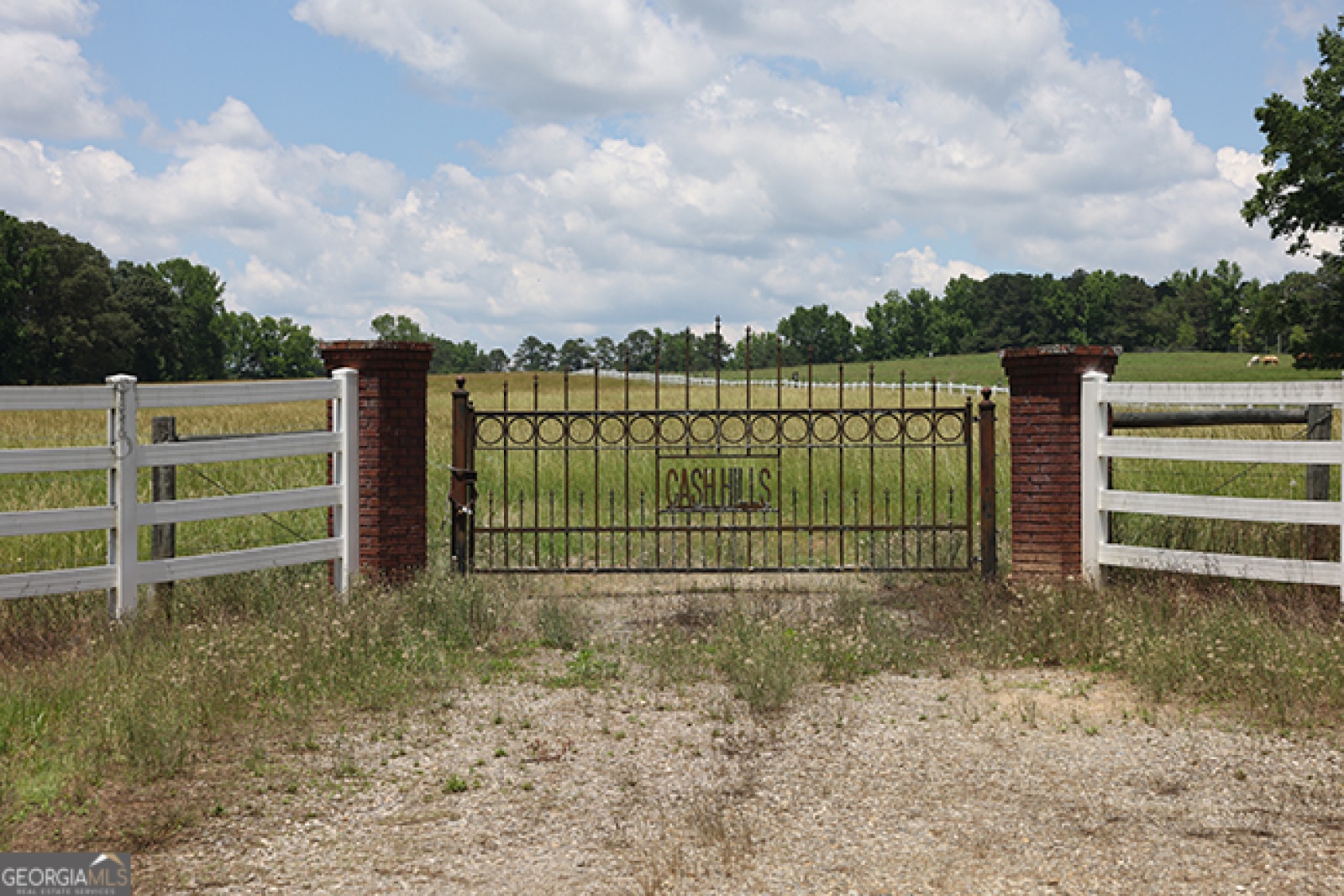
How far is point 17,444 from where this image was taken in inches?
814

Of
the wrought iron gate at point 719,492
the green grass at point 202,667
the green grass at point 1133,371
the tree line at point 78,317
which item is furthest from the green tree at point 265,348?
the green grass at point 202,667

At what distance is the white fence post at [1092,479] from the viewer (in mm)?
9297

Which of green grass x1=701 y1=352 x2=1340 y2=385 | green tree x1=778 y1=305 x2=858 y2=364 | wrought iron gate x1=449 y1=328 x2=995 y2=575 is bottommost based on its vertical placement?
wrought iron gate x1=449 y1=328 x2=995 y2=575

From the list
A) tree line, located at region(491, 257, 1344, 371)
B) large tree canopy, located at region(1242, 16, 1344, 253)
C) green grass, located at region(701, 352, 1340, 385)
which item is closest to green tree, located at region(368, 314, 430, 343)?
tree line, located at region(491, 257, 1344, 371)

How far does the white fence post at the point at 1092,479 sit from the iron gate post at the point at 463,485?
5656 millimetres

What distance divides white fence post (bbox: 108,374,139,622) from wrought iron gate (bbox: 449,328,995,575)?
9.21ft

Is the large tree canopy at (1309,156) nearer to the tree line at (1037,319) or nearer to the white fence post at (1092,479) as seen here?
the white fence post at (1092,479)

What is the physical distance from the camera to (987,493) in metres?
10.0

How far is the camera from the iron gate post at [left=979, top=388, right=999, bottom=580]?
1000cm

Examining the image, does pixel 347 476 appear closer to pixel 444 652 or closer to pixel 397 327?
pixel 444 652

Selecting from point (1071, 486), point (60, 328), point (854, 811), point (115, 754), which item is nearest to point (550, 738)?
point (854, 811)

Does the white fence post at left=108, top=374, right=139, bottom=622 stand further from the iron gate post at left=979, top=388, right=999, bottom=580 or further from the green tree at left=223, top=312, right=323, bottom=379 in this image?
the green tree at left=223, top=312, right=323, bottom=379

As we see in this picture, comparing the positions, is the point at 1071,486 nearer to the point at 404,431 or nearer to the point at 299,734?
the point at 404,431

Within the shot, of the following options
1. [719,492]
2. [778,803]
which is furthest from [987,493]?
[778,803]
